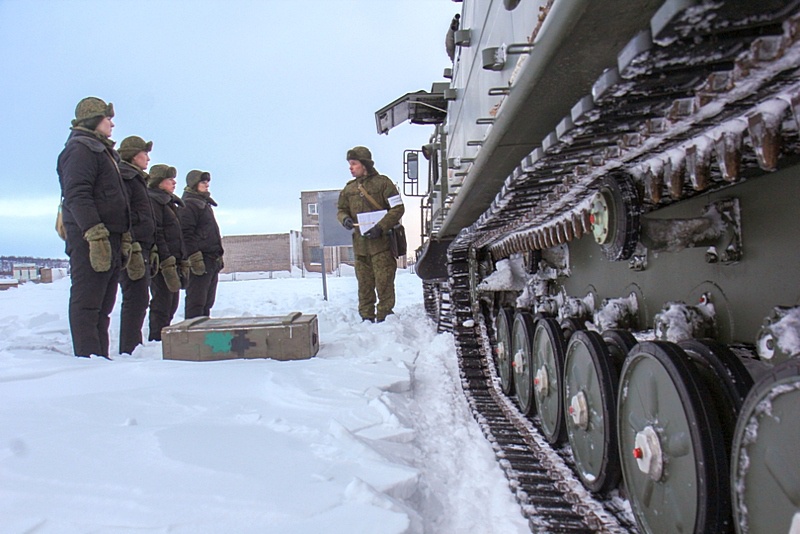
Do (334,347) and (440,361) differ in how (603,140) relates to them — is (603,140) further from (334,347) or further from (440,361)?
(334,347)

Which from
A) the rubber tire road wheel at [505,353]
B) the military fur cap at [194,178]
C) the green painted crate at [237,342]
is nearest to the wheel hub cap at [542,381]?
the rubber tire road wheel at [505,353]

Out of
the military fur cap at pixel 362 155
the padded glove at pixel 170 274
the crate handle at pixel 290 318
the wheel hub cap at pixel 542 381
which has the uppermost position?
the military fur cap at pixel 362 155

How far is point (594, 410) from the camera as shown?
6.24ft

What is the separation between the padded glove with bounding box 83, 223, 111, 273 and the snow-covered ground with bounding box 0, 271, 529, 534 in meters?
0.69

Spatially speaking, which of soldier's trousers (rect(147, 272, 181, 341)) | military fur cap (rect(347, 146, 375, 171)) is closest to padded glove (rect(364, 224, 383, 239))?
military fur cap (rect(347, 146, 375, 171))

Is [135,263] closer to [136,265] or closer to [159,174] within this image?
[136,265]

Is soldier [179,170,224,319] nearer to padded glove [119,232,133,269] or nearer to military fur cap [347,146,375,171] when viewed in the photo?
military fur cap [347,146,375,171]

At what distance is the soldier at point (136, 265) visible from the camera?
4.74 metres

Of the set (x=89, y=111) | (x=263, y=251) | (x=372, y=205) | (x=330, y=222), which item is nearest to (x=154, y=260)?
(x=89, y=111)

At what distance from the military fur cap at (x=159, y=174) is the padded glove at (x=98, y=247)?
7.96 feet

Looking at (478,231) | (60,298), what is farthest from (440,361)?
(60,298)

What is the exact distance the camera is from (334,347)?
4.83m

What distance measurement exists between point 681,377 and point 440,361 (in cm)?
316

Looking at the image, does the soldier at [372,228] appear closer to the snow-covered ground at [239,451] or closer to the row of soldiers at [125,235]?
the row of soldiers at [125,235]
